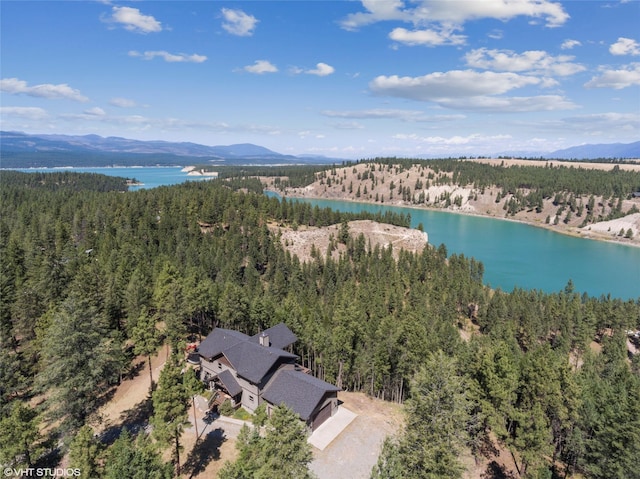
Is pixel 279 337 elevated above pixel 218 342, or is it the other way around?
pixel 218 342

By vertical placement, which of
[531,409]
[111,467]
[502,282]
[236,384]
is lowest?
[502,282]

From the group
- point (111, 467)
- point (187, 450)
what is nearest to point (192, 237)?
point (187, 450)

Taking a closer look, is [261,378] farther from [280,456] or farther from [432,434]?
[432,434]

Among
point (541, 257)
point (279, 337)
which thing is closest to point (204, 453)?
point (279, 337)

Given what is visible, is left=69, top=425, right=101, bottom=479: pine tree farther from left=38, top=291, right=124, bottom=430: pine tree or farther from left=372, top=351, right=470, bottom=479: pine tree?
left=372, top=351, right=470, bottom=479: pine tree

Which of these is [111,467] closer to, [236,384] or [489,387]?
[236,384]

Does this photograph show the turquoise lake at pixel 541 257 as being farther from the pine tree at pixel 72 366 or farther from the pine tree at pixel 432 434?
the pine tree at pixel 72 366
